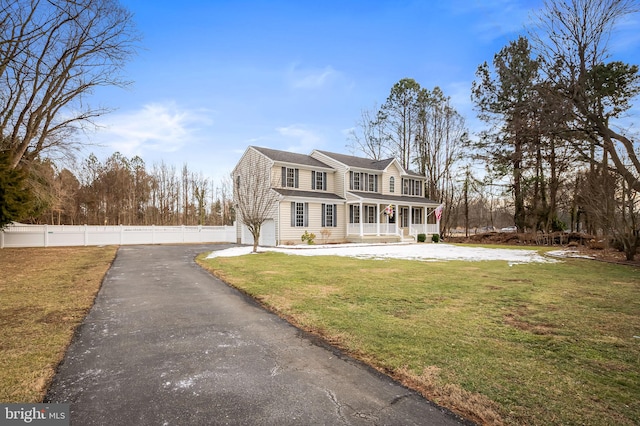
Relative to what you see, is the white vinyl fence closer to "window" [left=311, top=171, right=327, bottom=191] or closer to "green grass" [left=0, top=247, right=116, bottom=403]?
"window" [left=311, top=171, right=327, bottom=191]

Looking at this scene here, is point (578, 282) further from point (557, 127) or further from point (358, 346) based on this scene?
point (358, 346)

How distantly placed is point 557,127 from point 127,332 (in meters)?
13.8

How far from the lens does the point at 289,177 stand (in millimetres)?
24094

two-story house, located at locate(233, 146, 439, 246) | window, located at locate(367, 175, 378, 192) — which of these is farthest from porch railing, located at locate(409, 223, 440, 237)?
window, located at locate(367, 175, 378, 192)

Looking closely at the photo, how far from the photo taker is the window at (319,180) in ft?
83.3

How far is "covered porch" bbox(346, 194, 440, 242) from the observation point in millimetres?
24656

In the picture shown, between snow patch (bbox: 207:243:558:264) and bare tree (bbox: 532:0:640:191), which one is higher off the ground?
bare tree (bbox: 532:0:640:191)

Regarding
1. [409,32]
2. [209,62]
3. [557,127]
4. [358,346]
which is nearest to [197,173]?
[209,62]

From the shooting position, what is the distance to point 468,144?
27.7 m

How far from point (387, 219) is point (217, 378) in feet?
80.5

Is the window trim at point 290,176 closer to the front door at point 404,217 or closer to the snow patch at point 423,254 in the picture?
the snow patch at point 423,254

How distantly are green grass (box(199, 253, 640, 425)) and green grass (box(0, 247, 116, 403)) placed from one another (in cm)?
310

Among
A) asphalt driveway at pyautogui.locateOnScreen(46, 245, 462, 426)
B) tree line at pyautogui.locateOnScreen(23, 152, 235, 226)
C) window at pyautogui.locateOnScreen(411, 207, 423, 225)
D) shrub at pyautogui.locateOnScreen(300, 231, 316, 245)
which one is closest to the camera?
asphalt driveway at pyautogui.locateOnScreen(46, 245, 462, 426)

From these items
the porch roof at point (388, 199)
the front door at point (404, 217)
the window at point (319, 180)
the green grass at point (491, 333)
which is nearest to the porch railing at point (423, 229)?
the front door at point (404, 217)
